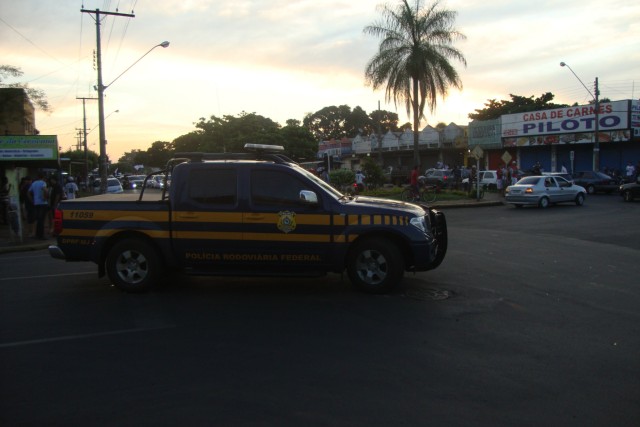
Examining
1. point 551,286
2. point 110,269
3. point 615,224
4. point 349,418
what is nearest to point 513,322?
point 551,286

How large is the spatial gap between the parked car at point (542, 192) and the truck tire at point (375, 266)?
698 inches

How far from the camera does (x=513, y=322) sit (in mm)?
6078

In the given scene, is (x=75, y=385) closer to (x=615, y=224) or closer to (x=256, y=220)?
(x=256, y=220)

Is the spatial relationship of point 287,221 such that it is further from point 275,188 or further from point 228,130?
point 228,130

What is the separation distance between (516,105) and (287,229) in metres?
62.8

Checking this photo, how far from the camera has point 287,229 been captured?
7.23 metres

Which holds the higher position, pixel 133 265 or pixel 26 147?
pixel 26 147

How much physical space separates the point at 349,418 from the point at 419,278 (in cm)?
487

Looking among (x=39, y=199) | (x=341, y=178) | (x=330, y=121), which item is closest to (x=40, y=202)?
(x=39, y=199)

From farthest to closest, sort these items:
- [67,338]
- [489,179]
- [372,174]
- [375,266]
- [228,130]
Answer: [228,130] → [489,179] → [372,174] → [375,266] → [67,338]

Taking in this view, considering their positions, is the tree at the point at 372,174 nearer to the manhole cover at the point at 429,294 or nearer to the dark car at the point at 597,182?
the dark car at the point at 597,182

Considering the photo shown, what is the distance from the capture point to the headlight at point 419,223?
7270mm

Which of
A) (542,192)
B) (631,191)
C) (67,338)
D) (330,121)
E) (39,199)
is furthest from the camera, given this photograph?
(330,121)

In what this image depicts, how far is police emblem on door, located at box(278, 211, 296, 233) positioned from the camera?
7227 millimetres
